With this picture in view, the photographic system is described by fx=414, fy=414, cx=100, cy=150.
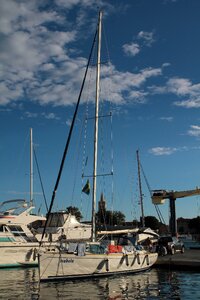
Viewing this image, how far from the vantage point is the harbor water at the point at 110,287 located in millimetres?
21502

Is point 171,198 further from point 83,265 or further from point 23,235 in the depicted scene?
point 83,265

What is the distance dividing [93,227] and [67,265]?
601 centimetres

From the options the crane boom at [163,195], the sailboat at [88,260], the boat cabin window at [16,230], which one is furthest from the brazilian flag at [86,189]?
the crane boom at [163,195]

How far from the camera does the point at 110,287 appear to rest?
24344 mm

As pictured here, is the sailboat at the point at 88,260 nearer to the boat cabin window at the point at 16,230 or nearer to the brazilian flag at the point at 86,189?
the brazilian flag at the point at 86,189

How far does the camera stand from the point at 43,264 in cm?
2564

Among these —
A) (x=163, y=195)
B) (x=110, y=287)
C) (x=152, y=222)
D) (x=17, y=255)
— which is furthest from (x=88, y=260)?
(x=152, y=222)

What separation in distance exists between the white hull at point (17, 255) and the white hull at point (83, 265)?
10.9 m

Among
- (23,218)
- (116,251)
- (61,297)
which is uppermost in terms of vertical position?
(23,218)

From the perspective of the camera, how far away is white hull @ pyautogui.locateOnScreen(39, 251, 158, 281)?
84.5 feet

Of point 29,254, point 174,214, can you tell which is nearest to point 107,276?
point 29,254

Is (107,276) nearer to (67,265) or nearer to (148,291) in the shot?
(67,265)

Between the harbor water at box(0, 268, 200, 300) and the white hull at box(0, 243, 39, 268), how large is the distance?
17.7 ft

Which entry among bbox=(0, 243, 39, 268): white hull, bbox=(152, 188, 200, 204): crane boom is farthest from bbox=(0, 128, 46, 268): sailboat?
bbox=(152, 188, 200, 204): crane boom
